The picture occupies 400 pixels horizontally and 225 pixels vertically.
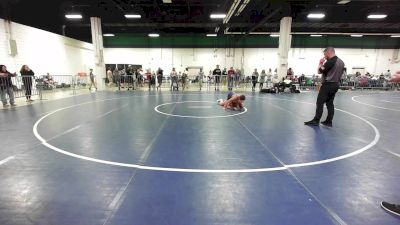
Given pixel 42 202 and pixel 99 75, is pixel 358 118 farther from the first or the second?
pixel 99 75

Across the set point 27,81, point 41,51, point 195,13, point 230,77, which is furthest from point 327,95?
point 41,51

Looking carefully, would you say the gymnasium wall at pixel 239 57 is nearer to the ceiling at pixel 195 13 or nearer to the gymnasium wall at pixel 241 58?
the gymnasium wall at pixel 241 58

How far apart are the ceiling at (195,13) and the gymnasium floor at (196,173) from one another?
39.0 feet

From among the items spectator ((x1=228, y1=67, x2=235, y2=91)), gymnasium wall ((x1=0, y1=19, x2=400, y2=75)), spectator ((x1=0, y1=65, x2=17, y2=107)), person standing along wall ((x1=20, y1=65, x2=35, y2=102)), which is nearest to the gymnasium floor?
spectator ((x1=0, y1=65, x2=17, y2=107))

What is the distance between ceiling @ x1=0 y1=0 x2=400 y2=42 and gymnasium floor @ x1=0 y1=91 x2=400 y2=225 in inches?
468

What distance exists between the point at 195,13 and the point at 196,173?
804 inches

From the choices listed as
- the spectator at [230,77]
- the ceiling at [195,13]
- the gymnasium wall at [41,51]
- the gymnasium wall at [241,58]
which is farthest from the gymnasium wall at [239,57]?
the spectator at [230,77]

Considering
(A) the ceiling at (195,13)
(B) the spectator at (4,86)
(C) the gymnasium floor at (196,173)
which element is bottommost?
(C) the gymnasium floor at (196,173)

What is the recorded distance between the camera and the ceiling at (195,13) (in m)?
17.8

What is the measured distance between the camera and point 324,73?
7375 mm

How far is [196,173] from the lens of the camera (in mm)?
4035

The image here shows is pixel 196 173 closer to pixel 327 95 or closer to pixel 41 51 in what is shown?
pixel 327 95

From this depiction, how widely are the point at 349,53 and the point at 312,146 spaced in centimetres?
3394

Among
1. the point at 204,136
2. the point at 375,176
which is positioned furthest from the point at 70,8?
the point at 375,176
